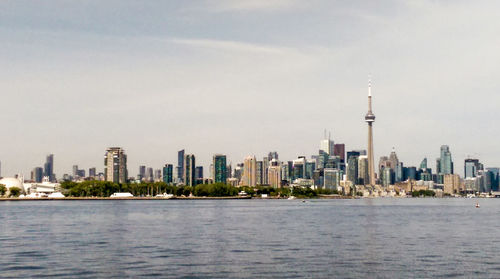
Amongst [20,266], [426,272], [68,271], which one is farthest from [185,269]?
[426,272]

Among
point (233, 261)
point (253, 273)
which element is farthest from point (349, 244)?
point (253, 273)

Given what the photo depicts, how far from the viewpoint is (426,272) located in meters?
51.1

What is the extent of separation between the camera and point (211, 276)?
48.8 meters

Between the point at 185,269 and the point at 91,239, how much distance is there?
31053mm

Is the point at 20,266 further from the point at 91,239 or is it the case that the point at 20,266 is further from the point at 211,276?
the point at 91,239

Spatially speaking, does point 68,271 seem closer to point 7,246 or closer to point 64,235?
point 7,246

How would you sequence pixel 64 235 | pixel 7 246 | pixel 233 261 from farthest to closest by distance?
pixel 64 235, pixel 7 246, pixel 233 261

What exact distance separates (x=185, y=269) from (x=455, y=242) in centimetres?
3738

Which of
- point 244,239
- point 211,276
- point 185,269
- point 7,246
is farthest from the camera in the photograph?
point 244,239

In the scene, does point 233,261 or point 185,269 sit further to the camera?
point 233,261

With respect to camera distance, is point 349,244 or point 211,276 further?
point 349,244

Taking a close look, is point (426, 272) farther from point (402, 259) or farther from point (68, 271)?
point (68, 271)

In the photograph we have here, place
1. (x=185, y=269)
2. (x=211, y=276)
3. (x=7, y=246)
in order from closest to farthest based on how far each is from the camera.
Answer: (x=211, y=276) → (x=185, y=269) → (x=7, y=246)

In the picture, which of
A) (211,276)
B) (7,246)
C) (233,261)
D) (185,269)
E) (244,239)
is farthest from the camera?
(244,239)
